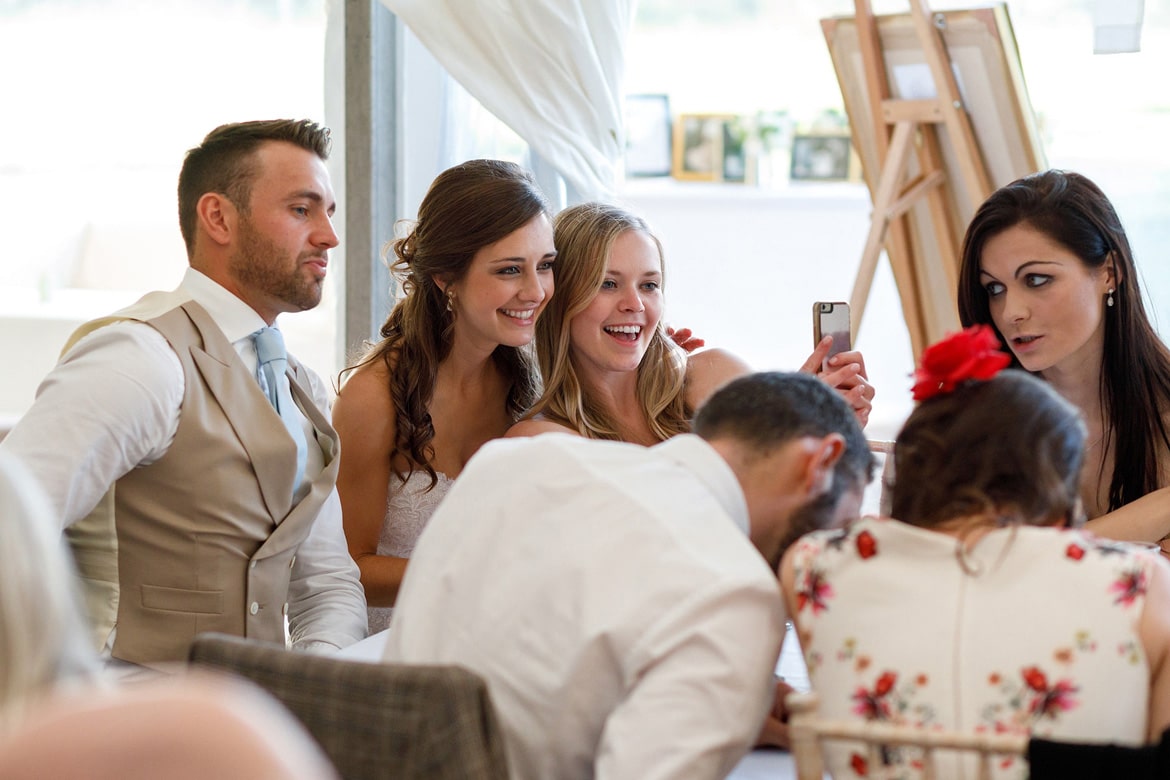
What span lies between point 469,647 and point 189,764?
1.97 ft

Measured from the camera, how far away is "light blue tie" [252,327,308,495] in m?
2.29

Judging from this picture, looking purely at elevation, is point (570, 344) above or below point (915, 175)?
below

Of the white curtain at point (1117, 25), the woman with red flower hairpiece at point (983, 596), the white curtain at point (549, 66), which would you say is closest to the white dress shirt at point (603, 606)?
the woman with red flower hairpiece at point (983, 596)

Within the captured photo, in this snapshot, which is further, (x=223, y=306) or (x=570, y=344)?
(x=570, y=344)

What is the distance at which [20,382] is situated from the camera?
5.42m

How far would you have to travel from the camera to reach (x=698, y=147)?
6.27 meters

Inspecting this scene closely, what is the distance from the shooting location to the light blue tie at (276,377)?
2.29 m

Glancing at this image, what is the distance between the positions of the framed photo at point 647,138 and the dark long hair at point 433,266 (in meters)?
3.65

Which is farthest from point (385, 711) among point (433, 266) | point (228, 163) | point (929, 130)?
point (929, 130)

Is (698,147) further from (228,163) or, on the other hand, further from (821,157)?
(228,163)

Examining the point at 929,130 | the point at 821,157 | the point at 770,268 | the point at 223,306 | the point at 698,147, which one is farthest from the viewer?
the point at 770,268

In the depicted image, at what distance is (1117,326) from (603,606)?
1510mm

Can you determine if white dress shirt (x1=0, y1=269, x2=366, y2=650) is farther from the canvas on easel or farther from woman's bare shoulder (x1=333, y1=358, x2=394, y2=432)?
the canvas on easel

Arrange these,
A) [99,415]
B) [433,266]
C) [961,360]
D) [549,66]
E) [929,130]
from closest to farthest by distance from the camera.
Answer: [961,360], [99,415], [433,266], [549,66], [929,130]
